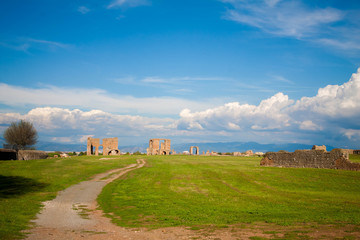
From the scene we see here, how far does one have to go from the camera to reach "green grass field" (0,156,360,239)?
1579 cm

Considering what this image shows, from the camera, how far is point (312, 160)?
38.2 m

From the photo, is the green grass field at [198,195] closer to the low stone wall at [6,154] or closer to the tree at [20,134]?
the low stone wall at [6,154]

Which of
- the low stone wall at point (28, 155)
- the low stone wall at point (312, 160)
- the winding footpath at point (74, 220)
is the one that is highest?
the low stone wall at point (312, 160)

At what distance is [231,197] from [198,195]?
2.67 meters

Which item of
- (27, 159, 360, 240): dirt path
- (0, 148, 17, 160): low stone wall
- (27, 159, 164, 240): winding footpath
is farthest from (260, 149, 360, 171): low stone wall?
(0, 148, 17, 160): low stone wall

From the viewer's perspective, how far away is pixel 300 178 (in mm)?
30875

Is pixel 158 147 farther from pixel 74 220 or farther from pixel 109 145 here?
pixel 74 220

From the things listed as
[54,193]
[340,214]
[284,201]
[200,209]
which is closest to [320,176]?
[284,201]

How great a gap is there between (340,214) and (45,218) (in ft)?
52.5

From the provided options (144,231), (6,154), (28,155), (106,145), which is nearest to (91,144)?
(106,145)

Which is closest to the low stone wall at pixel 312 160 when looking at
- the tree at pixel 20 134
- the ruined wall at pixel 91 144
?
the ruined wall at pixel 91 144

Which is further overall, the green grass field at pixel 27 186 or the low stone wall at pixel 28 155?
the low stone wall at pixel 28 155

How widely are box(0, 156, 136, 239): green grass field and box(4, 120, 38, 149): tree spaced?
4925 centimetres

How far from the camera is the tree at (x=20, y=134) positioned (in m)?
82.0
